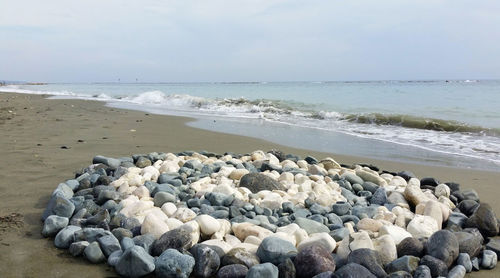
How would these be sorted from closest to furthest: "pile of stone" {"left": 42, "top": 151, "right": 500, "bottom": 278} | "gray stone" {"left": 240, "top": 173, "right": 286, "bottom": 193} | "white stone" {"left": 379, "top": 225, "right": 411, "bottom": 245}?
"pile of stone" {"left": 42, "top": 151, "right": 500, "bottom": 278}, "white stone" {"left": 379, "top": 225, "right": 411, "bottom": 245}, "gray stone" {"left": 240, "top": 173, "right": 286, "bottom": 193}

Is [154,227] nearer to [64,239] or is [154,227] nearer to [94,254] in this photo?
[94,254]

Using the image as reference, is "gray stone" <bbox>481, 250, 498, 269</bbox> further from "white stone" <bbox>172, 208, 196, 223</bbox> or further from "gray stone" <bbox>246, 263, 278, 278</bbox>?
"white stone" <bbox>172, 208, 196, 223</bbox>

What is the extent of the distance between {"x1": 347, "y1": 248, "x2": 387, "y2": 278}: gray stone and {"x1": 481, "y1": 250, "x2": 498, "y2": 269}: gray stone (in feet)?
2.47

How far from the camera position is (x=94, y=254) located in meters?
2.62

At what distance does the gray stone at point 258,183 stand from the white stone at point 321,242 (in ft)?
3.85

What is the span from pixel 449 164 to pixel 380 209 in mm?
3229

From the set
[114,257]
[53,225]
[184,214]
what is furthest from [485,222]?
[53,225]

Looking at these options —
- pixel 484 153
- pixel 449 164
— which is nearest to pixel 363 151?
pixel 449 164

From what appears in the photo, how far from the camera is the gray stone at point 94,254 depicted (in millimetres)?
2617

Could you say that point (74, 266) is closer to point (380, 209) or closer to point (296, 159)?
point (380, 209)

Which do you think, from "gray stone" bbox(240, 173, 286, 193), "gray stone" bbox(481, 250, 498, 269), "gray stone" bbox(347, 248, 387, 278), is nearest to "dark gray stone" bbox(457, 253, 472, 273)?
"gray stone" bbox(481, 250, 498, 269)

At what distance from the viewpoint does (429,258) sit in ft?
8.27

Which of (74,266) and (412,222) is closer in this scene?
(74,266)

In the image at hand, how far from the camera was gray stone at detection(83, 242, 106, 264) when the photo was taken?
2.62 meters
